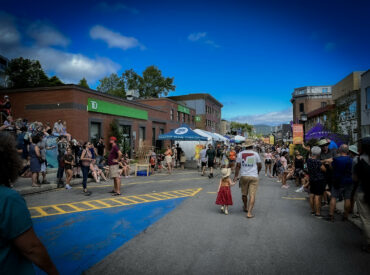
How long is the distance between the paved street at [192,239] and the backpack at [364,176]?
1001 millimetres

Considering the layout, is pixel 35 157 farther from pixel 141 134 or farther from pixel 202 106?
pixel 202 106

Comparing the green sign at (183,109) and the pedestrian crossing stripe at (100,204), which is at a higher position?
the green sign at (183,109)

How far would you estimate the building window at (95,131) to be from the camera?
21000mm

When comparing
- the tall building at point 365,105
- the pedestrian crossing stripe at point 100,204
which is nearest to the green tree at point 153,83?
the tall building at point 365,105

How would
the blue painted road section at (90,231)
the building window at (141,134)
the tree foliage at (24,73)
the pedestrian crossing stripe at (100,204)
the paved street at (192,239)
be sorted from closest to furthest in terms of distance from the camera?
the paved street at (192,239) < the blue painted road section at (90,231) < the pedestrian crossing stripe at (100,204) < the building window at (141,134) < the tree foliage at (24,73)

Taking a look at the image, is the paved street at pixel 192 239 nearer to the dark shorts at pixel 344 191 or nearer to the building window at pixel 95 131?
the dark shorts at pixel 344 191

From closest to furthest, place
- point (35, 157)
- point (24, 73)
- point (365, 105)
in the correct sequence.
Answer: point (35, 157) → point (365, 105) → point (24, 73)

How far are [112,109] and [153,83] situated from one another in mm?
34328

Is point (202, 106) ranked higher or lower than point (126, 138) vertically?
higher

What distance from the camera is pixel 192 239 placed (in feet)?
16.6

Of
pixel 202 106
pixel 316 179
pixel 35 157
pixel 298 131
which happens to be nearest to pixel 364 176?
pixel 316 179

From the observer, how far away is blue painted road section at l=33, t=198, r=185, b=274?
432 centimetres

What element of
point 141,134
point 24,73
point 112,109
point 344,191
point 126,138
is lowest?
point 344,191

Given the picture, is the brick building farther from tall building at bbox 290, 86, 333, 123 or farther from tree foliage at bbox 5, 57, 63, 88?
tall building at bbox 290, 86, 333, 123
